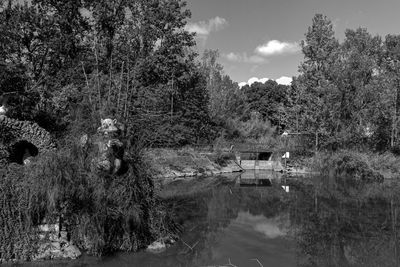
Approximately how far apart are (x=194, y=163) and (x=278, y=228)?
17.5 m

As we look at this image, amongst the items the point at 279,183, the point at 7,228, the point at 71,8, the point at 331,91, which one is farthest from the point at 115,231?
the point at 71,8

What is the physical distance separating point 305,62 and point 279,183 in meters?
14.9

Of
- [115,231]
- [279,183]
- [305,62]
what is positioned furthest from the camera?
[305,62]

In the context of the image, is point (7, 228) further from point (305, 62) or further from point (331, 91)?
point (305, 62)

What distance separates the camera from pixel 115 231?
28.7 feet

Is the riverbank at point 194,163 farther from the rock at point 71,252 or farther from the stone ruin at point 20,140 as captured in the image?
the rock at point 71,252

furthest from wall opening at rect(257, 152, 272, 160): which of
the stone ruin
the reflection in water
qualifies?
the stone ruin

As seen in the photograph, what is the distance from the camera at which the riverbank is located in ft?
90.2

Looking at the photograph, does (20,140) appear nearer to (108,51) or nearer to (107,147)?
(107,147)

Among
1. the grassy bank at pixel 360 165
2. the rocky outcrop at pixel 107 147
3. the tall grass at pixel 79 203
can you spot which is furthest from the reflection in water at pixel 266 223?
the grassy bank at pixel 360 165

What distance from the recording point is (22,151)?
10.2 m

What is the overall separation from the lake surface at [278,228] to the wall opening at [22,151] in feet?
11.4

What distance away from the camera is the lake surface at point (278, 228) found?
9.20 metres

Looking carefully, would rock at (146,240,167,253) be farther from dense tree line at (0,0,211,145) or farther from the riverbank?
the riverbank
